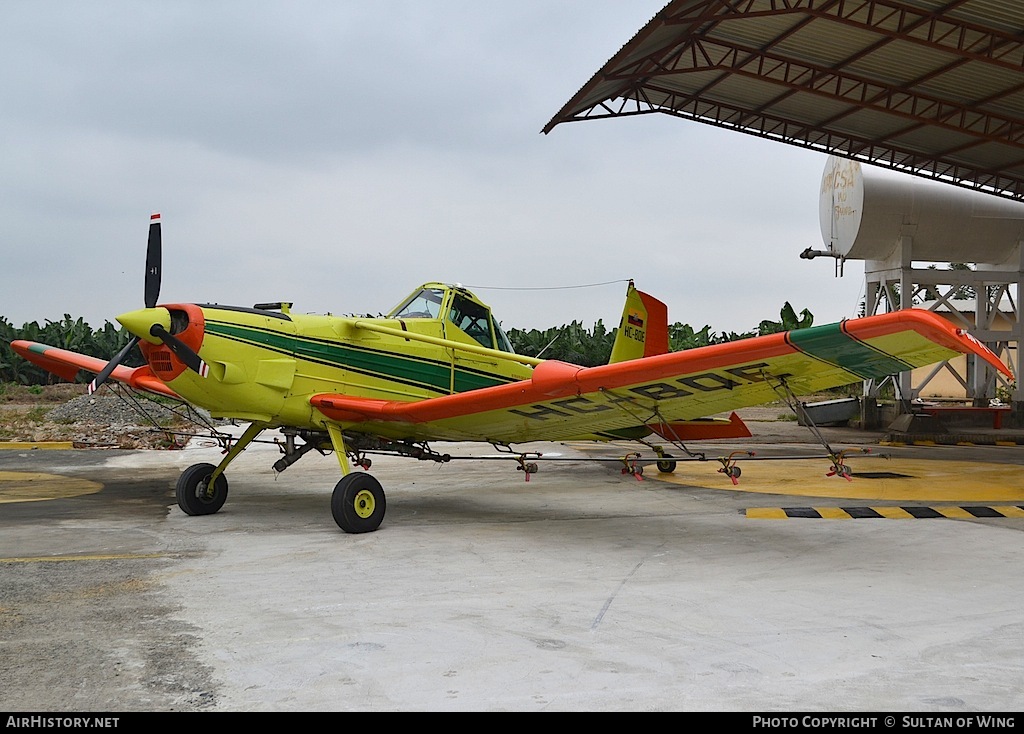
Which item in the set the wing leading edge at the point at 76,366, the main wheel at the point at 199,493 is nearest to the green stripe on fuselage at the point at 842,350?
the main wheel at the point at 199,493

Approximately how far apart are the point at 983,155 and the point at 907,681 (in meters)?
20.2

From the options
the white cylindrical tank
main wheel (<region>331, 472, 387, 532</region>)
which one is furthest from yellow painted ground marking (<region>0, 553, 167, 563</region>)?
the white cylindrical tank

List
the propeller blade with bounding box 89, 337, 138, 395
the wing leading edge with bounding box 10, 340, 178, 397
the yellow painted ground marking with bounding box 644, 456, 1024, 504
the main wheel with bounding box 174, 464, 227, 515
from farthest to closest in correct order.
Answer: the yellow painted ground marking with bounding box 644, 456, 1024, 504 → the wing leading edge with bounding box 10, 340, 178, 397 → the main wheel with bounding box 174, 464, 227, 515 → the propeller blade with bounding box 89, 337, 138, 395

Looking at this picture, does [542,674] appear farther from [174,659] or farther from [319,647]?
[174,659]

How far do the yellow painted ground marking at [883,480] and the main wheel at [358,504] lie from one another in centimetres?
540

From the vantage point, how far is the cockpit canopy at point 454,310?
9609 millimetres

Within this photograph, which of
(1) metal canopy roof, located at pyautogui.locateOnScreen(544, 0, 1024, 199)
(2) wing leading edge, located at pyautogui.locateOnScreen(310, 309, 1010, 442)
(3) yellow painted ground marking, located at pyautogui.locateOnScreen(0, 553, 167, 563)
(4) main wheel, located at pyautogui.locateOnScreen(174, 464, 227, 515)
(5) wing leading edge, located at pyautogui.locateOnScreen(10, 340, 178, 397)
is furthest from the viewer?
(1) metal canopy roof, located at pyautogui.locateOnScreen(544, 0, 1024, 199)

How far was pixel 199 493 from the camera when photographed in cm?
896

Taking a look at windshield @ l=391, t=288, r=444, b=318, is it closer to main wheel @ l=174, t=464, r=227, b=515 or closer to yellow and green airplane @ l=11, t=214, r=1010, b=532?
yellow and green airplane @ l=11, t=214, r=1010, b=532

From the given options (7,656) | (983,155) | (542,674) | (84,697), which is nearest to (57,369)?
(7,656)

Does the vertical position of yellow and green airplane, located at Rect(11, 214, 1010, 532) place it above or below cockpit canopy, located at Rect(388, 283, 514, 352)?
below

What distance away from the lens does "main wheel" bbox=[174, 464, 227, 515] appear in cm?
890

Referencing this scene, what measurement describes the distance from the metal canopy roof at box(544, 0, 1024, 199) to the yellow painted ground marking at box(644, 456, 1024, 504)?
23.2 ft

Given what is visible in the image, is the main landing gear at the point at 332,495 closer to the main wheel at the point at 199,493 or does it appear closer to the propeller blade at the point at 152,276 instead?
the main wheel at the point at 199,493
